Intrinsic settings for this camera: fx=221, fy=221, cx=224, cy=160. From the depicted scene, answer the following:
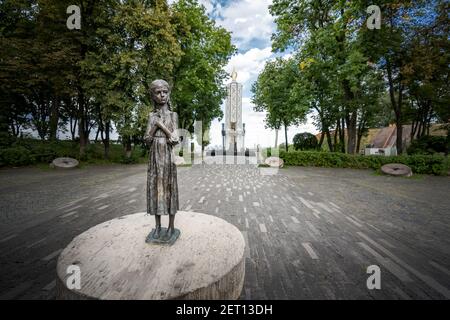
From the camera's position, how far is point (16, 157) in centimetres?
1639

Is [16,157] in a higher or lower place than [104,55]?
lower

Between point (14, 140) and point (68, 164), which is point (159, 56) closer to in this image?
point (68, 164)

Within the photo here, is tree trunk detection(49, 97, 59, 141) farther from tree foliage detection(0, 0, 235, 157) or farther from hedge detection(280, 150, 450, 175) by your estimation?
hedge detection(280, 150, 450, 175)

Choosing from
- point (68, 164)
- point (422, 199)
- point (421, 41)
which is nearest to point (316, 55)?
point (421, 41)

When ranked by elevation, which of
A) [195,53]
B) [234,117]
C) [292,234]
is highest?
[195,53]

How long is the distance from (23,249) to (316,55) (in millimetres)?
21953

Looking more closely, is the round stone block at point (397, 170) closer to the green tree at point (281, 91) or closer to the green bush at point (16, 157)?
the green tree at point (281, 91)

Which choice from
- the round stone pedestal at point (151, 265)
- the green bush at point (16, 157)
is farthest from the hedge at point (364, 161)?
the green bush at point (16, 157)

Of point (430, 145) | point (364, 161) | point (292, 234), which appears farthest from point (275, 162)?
point (430, 145)

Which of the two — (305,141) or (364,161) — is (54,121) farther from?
(364,161)

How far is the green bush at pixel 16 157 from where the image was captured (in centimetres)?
1587

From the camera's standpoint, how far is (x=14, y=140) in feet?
60.4

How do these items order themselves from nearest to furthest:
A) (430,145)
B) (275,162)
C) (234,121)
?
(275,162) < (430,145) < (234,121)

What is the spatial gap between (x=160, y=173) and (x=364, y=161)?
2021cm
